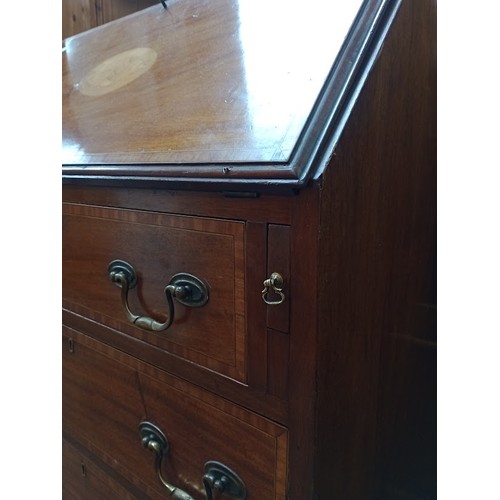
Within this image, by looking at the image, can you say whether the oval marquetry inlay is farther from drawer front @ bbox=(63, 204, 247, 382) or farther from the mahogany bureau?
drawer front @ bbox=(63, 204, 247, 382)

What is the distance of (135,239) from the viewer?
24.2 inches

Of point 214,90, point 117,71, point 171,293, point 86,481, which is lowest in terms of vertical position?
point 86,481

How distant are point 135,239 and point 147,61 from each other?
357 mm

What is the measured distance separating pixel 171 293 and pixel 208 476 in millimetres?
228

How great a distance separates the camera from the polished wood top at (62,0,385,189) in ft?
1.66

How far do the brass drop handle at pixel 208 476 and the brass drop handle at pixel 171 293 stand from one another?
0.17 meters

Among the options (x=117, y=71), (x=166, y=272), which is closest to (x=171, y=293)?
(x=166, y=272)

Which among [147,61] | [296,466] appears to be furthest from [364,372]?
[147,61]

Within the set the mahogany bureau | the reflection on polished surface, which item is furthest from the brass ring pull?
the reflection on polished surface

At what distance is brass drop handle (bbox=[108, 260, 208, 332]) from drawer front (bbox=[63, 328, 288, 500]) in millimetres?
92

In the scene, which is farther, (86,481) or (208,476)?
(86,481)

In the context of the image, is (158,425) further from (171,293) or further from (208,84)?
(208,84)

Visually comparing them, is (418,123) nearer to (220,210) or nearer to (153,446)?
(220,210)

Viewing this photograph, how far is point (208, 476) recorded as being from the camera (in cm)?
57
